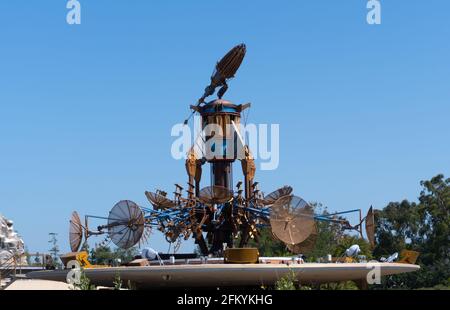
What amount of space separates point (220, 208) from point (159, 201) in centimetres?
475

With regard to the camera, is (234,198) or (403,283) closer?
(234,198)

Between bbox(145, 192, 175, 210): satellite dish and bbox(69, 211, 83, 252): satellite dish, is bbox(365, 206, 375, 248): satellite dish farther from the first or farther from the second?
bbox(69, 211, 83, 252): satellite dish

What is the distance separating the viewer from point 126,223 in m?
47.8

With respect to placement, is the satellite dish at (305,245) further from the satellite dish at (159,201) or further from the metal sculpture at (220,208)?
the satellite dish at (159,201)

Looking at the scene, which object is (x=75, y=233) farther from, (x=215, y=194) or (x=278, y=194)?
(x=278, y=194)

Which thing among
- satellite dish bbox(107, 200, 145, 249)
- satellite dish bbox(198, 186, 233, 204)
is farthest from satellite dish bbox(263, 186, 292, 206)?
satellite dish bbox(107, 200, 145, 249)

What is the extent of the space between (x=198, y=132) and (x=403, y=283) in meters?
49.8

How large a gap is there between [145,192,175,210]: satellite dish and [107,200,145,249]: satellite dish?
5.42 meters

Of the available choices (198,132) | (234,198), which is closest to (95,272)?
(234,198)

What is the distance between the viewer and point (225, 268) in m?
39.8

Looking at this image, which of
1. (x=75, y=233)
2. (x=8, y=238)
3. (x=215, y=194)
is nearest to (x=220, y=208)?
(x=215, y=194)

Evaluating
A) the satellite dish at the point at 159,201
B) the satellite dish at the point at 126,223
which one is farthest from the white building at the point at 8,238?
the satellite dish at the point at 126,223

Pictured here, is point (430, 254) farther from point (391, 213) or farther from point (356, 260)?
point (356, 260)

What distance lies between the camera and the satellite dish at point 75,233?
49969 mm
